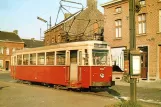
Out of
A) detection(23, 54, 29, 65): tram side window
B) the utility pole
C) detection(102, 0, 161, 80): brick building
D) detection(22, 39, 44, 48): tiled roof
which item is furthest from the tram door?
detection(22, 39, 44, 48): tiled roof

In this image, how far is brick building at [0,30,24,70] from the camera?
69938 millimetres

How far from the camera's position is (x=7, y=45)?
72.0 m

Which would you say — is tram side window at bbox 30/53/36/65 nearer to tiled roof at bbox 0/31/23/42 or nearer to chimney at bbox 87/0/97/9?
chimney at bbox 87/0/97/9

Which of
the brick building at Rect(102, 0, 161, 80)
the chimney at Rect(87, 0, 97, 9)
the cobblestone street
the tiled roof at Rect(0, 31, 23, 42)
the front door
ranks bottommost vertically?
the cobblestone street

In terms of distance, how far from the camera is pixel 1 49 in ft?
232

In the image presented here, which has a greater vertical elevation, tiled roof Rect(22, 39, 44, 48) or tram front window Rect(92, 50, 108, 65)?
tiled roof Rect(22, 39, 44, 48)

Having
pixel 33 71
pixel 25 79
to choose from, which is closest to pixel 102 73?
pixel 33 71

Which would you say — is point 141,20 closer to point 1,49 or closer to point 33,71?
point 33,71

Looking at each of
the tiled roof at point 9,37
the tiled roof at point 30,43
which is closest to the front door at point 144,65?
the tiled roof at point 9,37

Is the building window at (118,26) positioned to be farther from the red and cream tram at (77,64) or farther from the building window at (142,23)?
the red and cream tram at (77,64)

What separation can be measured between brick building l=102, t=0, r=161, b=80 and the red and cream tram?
8800 millimetres

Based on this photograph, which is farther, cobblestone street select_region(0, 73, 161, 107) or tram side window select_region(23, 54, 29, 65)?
tram side window select_region(23, 54, 29, 65)

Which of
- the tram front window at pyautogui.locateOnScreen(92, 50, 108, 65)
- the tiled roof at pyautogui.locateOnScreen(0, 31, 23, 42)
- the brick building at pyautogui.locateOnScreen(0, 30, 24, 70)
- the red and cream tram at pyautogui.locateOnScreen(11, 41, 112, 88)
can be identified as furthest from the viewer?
the tiled roof at pyautogui.locateOnScreen(0, 31, 23, 42)

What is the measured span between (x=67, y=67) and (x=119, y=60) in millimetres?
13256
